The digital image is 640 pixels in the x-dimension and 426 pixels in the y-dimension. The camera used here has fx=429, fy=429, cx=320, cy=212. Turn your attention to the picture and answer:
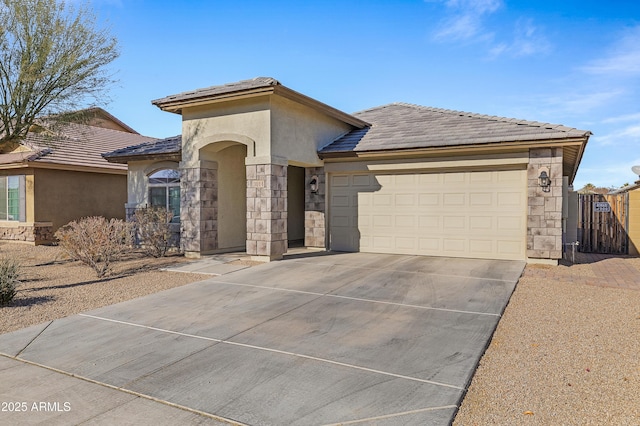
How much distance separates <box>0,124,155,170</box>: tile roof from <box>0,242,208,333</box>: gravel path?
4.58m

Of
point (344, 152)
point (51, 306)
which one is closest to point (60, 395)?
point (51, 306)

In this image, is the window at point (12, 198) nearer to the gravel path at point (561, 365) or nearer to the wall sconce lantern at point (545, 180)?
the gravel path at point (561, 365)

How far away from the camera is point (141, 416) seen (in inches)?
146

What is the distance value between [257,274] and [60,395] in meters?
5.85

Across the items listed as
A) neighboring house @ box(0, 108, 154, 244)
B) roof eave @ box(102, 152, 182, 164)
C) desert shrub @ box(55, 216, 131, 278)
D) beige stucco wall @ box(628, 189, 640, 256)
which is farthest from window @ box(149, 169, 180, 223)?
beige stucco wall @ box(628, 189, 640, 256)

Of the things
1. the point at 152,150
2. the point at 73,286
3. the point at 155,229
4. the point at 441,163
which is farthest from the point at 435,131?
the point at 73,286

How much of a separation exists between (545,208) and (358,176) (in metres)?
5.35

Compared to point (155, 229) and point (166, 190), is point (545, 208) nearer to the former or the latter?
point (155, 229)

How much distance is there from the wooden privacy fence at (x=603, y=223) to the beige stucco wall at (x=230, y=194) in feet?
38.4

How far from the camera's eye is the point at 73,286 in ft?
29.3

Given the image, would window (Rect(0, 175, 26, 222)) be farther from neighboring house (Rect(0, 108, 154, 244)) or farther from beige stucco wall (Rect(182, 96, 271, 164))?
beige stucco wall (Rect(182, 96, 271, 164))

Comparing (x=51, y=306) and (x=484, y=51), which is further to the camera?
(x=484, y=51)

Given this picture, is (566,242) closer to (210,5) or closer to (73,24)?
(210,5)

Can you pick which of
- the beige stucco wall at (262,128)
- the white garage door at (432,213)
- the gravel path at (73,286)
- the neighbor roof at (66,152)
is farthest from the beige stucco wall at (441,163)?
the neighbor roof at (66,152)
